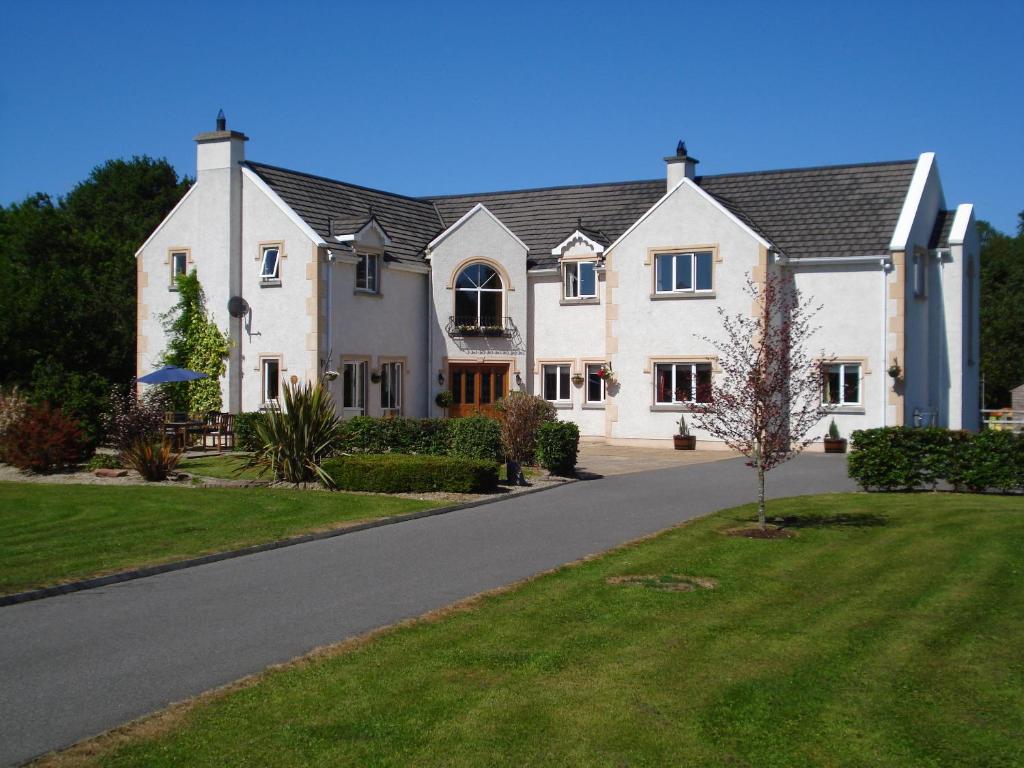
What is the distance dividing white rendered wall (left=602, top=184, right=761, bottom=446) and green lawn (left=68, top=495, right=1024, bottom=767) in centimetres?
2003

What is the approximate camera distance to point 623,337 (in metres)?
33.0

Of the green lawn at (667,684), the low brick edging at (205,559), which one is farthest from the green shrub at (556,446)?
the green lawn at (667,684)

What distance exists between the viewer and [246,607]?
10578 mm

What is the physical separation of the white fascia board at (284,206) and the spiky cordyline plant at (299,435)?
34.6ft

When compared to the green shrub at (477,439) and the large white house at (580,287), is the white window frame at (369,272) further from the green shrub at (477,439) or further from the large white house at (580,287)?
the green shrub at (477,439)

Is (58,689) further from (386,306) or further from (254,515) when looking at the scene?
(386,306)

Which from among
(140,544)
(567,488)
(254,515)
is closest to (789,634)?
(140,544)

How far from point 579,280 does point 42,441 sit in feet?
57.2

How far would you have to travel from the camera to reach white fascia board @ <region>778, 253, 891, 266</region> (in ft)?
99.3

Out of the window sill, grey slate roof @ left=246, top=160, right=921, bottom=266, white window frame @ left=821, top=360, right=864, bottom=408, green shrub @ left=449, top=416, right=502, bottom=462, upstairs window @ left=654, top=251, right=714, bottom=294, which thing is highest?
grey slate roof @ left=246, top=160, right=921, bottom=266

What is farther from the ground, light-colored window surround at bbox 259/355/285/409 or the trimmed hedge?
light-colored window surround at bbox 259/355/285/409

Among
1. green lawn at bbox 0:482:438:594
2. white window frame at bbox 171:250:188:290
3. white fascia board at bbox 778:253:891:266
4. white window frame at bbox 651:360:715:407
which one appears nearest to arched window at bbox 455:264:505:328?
white window frame at bbox 651:360:715:407

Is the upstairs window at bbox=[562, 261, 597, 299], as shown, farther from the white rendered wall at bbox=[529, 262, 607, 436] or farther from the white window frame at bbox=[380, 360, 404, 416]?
the white window frame at bbox=[380, 360, 404, 416]

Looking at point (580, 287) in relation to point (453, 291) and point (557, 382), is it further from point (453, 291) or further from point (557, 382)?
point (453, 291)
